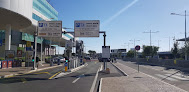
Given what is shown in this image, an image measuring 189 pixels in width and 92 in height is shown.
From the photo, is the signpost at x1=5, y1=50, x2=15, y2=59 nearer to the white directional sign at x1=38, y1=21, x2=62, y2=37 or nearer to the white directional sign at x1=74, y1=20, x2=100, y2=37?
the white directional sign at x1=38, y1=21, x2=62, y2=37

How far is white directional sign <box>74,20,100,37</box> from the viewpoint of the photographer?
835 inches

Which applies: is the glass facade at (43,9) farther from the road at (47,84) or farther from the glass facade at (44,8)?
the road at (47,84)

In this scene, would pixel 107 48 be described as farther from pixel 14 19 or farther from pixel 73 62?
pixel 14 19

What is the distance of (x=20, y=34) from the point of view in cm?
4919

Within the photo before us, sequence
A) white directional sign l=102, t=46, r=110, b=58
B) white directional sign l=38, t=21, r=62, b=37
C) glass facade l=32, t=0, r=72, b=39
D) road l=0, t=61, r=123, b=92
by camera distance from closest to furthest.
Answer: road l=0, t=61, r=123, b=92 → white directional sign l=102, t=46, r=110, b=58 → white directional sign l=38, t=21, r=62, b=37 → glass facade l=32, t=0, r=72, b=39

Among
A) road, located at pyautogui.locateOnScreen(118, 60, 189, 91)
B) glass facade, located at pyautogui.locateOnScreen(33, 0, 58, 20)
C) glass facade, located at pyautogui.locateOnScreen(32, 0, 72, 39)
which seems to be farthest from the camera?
glass facade, located at pyautogui.locateOnScreen(33, 0, 58, 20)

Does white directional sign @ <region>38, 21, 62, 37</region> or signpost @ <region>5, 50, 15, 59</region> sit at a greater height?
white directional sign @ <region>38, 21, 62, 37</region>

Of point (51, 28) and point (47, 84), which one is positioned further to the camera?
point (51, 28)

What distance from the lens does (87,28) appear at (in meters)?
21.3

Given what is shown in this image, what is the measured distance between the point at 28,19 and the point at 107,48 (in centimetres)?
1296

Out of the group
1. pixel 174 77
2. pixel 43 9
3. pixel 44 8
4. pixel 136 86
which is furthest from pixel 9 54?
pixel 44 8

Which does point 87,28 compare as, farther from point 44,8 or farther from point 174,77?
point 44,8

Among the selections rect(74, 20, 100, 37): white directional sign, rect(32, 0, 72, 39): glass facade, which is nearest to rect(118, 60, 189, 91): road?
rect(74, 20, 100, 37): white directional sign

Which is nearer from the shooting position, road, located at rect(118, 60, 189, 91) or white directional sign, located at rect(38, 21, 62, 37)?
road, located at rect(118, 60, 189, 91)
